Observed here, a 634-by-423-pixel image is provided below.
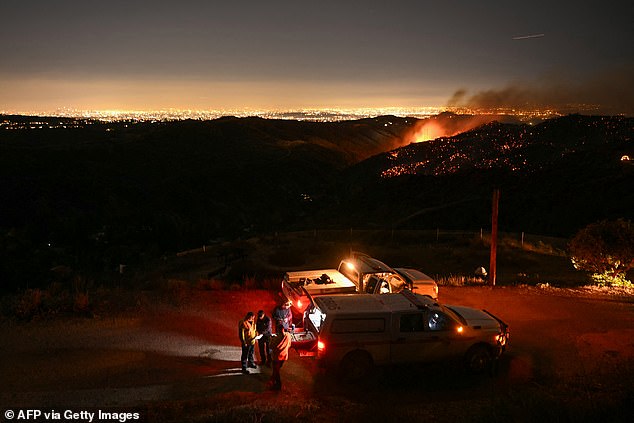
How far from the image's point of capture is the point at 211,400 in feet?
29.1

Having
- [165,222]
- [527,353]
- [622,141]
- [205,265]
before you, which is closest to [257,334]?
[527,353]

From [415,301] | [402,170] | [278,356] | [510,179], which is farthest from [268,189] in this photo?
[278,356]

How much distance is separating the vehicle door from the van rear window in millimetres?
316

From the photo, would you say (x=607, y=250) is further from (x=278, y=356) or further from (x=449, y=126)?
(x=449, y=126)

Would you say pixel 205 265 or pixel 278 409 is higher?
pixel 278 409

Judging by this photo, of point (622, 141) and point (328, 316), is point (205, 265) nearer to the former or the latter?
point (328, 316)

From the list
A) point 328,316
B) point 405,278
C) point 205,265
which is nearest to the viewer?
point 328,316

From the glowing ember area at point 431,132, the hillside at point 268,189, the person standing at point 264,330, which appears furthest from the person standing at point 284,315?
the glowing ember area at point 431,132

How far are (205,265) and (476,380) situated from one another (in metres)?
22.1

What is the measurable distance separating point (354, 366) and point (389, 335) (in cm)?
89

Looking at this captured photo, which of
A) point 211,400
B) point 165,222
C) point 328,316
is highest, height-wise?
point 328,316

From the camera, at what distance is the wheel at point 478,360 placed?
35.2 ft

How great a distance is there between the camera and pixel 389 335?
1035 centimetres

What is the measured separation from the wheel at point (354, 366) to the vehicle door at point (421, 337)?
0.56m
